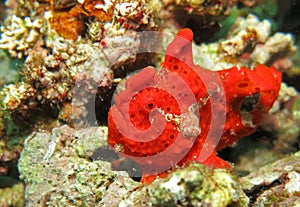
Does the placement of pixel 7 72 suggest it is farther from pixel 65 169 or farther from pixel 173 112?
pixel 173 112

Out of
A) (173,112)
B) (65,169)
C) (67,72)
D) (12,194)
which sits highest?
(67,72)

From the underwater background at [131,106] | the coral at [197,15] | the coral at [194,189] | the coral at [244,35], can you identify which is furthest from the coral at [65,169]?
the coral at [244,35]

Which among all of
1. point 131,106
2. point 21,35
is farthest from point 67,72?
point 131,106

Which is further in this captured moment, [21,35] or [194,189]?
[21,35]

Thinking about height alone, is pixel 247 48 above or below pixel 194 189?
above

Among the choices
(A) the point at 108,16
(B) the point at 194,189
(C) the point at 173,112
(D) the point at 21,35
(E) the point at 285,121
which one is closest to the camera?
(B) the point at 194,189

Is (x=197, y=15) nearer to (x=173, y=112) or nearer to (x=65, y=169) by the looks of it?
(x=173, y=112)

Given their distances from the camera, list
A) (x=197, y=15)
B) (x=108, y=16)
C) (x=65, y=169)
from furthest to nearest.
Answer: (x=197, y=15) → (x=108, y=16) → (x=65, y=169)
